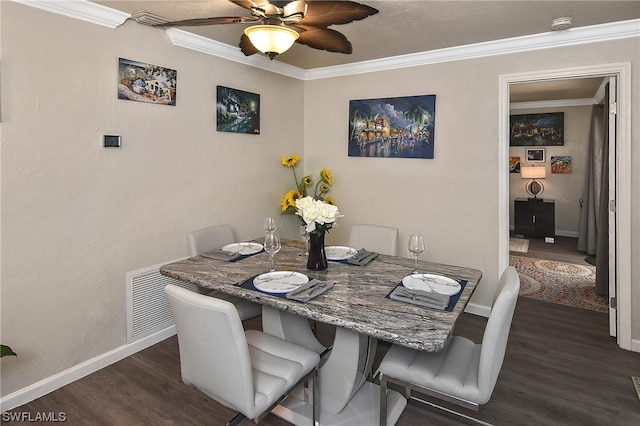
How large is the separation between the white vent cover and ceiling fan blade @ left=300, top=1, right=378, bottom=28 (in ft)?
6.74

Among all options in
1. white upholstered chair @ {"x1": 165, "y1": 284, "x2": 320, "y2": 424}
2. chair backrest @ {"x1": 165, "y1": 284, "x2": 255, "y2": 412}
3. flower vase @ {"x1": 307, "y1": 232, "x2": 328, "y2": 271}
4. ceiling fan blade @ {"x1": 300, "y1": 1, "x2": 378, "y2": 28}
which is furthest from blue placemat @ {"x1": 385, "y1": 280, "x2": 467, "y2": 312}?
ceiling fan blade @ {"x1": 300, "y1": 1, "x2": 378, "y2": 28}

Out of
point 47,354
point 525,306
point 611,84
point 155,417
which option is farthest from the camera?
point 525,306

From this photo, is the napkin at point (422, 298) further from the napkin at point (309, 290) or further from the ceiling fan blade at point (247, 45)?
the ceiling fan blade at point (247, 45)

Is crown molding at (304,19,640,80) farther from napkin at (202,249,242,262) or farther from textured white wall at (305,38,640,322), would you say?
napkin at (202,249,242,262)

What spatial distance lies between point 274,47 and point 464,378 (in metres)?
1.79

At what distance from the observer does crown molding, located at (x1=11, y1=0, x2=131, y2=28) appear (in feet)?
7.26

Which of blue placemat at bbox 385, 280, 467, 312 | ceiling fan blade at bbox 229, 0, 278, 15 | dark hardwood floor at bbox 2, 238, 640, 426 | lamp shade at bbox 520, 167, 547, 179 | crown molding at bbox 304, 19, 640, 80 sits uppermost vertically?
crown molding at bbox 304, 19, 640, 80

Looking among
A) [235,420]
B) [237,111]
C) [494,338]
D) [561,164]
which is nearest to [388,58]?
[237,111]

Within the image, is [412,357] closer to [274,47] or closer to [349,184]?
[274,47]

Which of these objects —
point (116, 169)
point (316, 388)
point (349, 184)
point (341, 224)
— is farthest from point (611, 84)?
point (116, 169)

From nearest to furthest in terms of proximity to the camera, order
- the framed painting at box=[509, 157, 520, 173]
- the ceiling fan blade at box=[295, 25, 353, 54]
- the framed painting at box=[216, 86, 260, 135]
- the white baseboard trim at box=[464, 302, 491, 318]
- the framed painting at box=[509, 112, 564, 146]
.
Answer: the ceiling fan blade at box=[295, 25, 353, 54], the framed painting at box=[216, 86, 260, 135], the white baseboard trim at box=[464, 302, 491, 318], the framed painting at box=[509, 112, 564, 146], the framed painting at box=[509, 157, 520, 173]

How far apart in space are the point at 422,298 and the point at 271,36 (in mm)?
→ 1428

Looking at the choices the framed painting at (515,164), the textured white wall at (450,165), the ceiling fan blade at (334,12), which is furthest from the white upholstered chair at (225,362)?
the framed painting at (515,164)

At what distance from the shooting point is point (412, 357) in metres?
1.81
